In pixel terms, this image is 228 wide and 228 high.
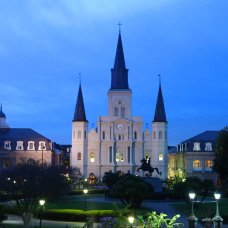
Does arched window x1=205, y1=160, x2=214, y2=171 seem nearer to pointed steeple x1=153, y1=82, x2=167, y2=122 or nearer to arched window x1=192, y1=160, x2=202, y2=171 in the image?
arched window x1=192, y1=160, x2=202, y2=171

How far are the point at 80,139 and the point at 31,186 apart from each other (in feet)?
244

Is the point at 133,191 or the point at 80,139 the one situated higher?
the point at 80,139

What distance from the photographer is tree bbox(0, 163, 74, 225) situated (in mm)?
40906

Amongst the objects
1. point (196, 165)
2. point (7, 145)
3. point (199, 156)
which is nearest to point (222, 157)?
point (199, 156)

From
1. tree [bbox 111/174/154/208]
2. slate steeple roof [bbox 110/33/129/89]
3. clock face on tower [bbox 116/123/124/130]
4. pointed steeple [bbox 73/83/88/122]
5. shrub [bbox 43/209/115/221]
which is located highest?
slate steeple roof [bbox 110/33/129/89]

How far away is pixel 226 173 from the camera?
263ft

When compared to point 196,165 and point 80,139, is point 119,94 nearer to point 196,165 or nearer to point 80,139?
point 80,139

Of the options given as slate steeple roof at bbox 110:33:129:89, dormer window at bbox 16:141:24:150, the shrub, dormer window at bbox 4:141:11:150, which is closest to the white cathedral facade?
slate steeple roof at bbox 110:33:129:89

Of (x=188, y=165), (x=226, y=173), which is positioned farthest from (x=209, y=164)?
(x=226, y=173)

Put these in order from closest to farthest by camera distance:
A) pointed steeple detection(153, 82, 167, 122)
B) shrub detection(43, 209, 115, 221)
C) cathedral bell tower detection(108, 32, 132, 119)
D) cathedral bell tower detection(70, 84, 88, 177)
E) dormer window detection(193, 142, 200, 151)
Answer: shrub detection(43, 209, 115, 221), cathedral bell tower detection(70, 84, 88, 177), dormer window detection(193, 142, 200, 151), cathedral bell tower detection(108, 32, 132, 119), pointed steeple detection(153, 82, 167, 122)

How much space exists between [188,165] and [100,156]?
18589 mm

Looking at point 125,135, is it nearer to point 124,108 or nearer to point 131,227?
point 124,108

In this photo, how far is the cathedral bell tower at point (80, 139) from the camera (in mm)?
115812

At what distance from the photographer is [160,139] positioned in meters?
118
